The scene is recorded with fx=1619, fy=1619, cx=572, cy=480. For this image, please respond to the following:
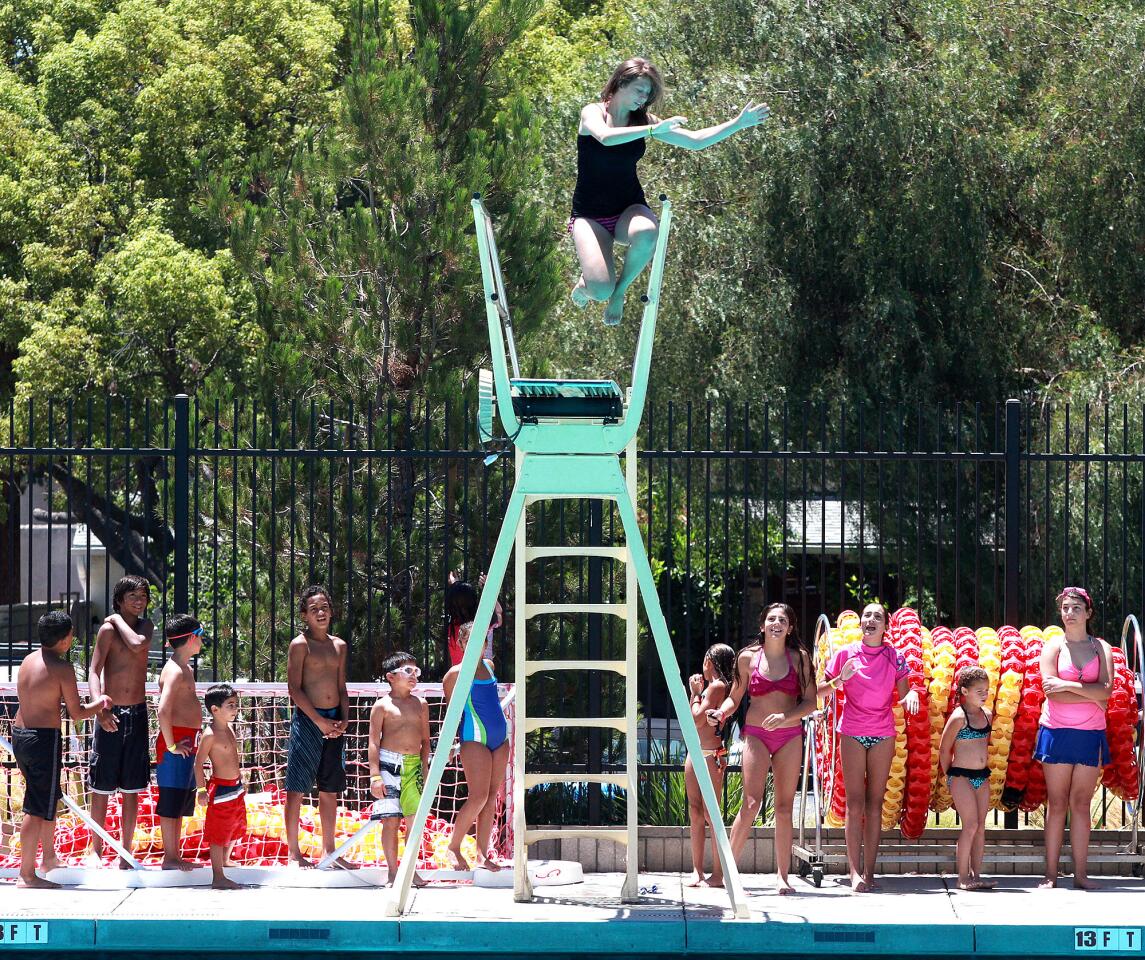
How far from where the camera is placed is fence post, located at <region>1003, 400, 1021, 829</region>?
9.48 metres

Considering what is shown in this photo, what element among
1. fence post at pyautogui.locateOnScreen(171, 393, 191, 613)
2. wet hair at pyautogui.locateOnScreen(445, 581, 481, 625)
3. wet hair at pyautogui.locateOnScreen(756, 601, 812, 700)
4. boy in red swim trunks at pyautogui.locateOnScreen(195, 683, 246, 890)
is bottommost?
boy in red swim trunks at pyautogui.locateOnScreen(195, 683, 246, 890)

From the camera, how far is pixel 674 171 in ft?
59.7

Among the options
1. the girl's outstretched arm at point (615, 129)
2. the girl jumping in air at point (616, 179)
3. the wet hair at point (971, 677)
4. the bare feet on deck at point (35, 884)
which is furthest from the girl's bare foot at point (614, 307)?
A: the bare feet on deck at point (35, 884)

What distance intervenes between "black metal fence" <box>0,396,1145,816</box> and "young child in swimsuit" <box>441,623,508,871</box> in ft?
1.99

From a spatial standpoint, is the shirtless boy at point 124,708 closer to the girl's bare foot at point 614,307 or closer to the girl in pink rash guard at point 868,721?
the girl's bare foot at point 614,307

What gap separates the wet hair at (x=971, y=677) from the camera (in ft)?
28.1

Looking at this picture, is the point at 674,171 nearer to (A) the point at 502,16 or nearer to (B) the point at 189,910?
(A) the point at 502,16

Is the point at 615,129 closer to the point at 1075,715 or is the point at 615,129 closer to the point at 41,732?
the point at 1075,715

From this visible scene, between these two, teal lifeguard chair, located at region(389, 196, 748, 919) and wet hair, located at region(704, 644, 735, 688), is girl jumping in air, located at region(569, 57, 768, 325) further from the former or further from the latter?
wet hair, located at region(704, 644, 735, 688)

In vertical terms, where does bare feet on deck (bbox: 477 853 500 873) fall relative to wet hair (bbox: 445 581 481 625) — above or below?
below

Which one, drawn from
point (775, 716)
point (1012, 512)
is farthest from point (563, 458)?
point (1012, 512)

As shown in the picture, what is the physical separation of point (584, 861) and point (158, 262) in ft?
47.1

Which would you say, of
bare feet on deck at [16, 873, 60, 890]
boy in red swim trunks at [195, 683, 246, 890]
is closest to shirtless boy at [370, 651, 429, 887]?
boy in red swim trunks at [195, 683, 246, 890]

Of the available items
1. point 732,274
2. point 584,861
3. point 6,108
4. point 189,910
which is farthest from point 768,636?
point 6,108
